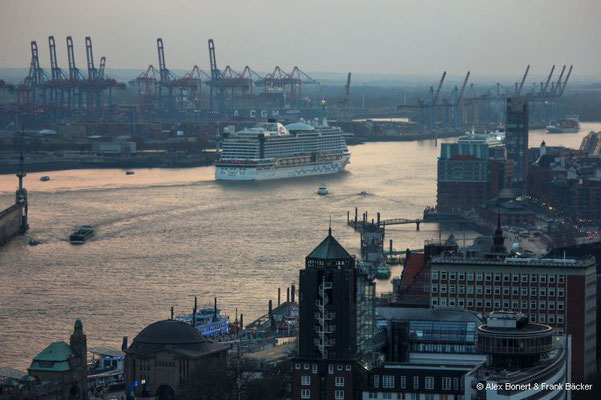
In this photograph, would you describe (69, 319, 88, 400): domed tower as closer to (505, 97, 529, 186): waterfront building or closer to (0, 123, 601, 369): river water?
(0, 123, 601, 369): river water

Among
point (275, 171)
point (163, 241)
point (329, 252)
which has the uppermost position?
point (329, 252)

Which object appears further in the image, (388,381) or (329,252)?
(329,252)

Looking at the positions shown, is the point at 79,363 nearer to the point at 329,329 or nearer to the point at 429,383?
the point at 329,329

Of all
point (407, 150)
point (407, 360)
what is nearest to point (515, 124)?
point (407, 150)

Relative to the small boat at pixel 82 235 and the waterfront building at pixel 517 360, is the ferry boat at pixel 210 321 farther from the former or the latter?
the small boat at pixel 82 235

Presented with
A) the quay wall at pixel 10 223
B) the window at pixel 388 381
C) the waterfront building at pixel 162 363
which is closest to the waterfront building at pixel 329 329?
the window at pixel 388 381

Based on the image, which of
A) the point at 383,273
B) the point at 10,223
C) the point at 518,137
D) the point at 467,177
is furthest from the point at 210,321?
the point at 518,137
